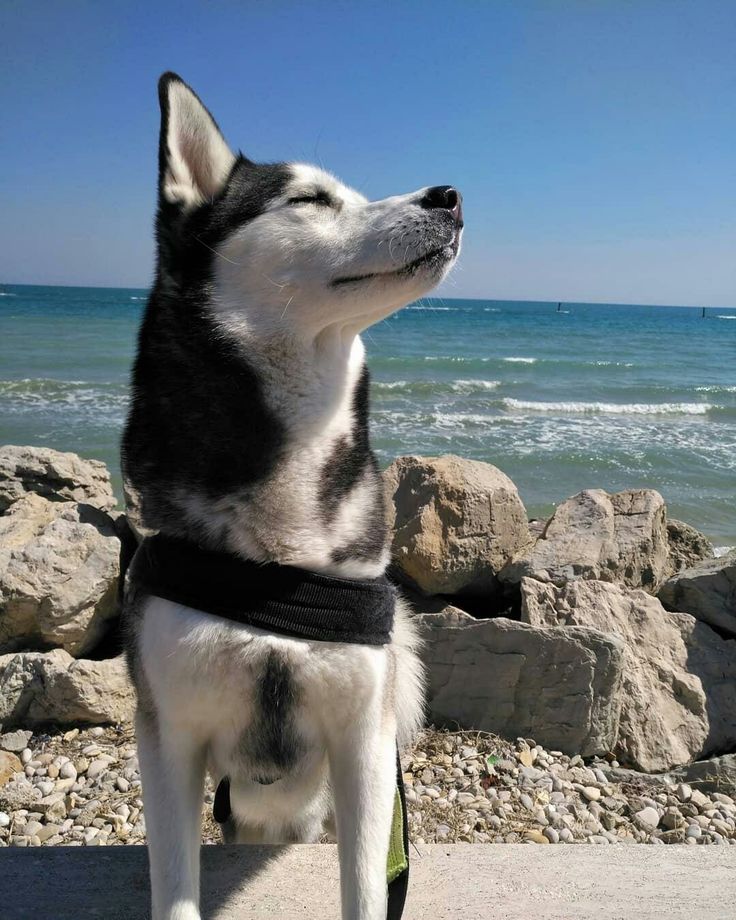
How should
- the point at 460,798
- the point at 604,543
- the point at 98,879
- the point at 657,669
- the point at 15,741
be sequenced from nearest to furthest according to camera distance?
the point at 98,879
the point at 460,798
the point at 15,741
the point at 657,669
the point at 604,543

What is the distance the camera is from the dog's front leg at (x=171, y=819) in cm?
190

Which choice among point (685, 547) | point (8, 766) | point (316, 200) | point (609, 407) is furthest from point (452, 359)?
point (316, 200)

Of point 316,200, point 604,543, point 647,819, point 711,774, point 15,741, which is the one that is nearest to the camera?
point 316,200

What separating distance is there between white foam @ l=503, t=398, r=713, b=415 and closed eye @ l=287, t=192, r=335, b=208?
15034 millimetres

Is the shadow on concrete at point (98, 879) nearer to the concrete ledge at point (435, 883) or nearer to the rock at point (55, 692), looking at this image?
the concrete ledge at point (435, 883)

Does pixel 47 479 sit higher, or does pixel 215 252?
pixel 215 252

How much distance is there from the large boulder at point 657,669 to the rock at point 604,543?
0.23 metres

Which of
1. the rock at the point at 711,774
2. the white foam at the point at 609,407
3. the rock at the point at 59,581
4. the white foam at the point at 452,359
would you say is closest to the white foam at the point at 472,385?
the white foam at the point at 609,407

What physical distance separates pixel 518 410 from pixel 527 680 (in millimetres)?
13373

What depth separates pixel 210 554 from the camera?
6.24 feet

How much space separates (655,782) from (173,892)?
2.51 metres

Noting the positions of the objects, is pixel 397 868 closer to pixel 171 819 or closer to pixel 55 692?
pixel 171 819

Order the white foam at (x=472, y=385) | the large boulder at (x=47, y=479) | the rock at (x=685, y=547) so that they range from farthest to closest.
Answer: the white foam at (x=472, y=385) < the rock at (x=685, y=547) < the large boulder at (x=47, y=479)

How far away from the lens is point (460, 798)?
343cm
